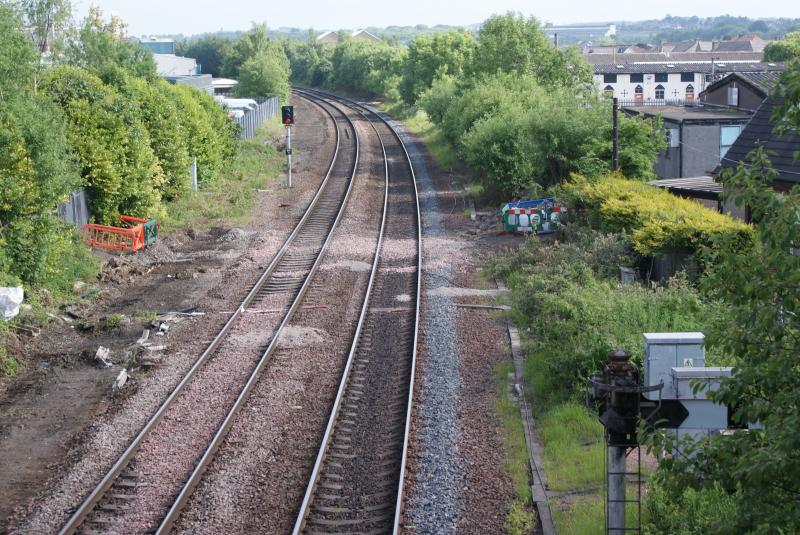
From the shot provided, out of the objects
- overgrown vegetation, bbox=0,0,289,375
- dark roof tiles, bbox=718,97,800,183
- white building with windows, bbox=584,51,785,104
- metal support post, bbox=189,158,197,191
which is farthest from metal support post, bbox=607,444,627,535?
white building with windows, bbox=584,51,785,104

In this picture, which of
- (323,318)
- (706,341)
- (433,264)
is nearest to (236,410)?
(323,318)

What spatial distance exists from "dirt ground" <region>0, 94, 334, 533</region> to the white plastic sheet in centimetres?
47

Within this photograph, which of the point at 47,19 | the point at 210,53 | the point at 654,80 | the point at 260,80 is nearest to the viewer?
the point at 47,19

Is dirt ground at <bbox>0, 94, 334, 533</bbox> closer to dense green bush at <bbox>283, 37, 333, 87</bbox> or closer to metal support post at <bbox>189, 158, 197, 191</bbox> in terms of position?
metal support post at <bbox>189, 158, 197, 191</bbox>

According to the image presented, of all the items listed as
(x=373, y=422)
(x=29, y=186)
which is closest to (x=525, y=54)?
(x=29, y=186)

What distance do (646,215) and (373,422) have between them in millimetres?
8809

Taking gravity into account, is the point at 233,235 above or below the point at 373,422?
above

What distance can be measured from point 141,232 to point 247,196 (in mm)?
8108

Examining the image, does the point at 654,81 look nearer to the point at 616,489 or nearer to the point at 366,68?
the point at 366,68

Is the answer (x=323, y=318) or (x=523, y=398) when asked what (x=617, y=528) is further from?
(x=323, y=318)

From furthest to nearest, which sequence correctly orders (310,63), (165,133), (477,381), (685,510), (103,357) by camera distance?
1. (310,63)
2. (165,133)
3. (103,357)
4. (477,381)
5. (685,510)

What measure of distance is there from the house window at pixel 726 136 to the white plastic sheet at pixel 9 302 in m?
24.2

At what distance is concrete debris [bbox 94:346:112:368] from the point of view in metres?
14.5

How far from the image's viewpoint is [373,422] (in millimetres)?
11891
